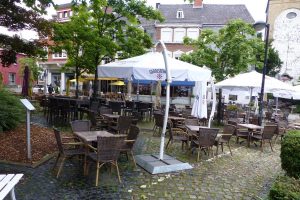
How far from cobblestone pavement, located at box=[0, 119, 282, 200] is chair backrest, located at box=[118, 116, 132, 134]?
1.51 meters

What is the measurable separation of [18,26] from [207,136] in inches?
316

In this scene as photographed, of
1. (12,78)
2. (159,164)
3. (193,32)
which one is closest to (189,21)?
(193,32)

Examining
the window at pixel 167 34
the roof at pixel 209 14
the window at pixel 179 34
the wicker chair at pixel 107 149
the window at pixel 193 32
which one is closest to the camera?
the wicker chair at pixel 107 149

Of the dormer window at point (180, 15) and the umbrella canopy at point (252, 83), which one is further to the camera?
the dormer window at point (180, 15)

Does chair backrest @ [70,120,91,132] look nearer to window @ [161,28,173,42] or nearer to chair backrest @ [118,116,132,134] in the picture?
chair backrest @ [118,116,132,134]

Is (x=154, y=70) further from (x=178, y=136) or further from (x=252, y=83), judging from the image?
(x=252, y=83)

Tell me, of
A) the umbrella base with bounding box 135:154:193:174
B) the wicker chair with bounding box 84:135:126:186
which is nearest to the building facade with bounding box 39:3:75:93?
the umbrella base with bounding box 135:154:193:174

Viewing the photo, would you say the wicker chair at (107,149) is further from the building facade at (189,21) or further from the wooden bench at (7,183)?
the building facade at (189,21)

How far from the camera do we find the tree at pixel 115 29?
49.0ft

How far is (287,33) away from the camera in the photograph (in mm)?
40625

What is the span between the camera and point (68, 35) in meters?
15.8

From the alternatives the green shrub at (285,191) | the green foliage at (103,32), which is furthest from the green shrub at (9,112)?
the green shrub at (285,191)

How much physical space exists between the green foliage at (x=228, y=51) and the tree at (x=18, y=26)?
9735 millimetres

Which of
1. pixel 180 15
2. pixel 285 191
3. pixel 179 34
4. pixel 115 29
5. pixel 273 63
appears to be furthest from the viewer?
pixel 180 15
